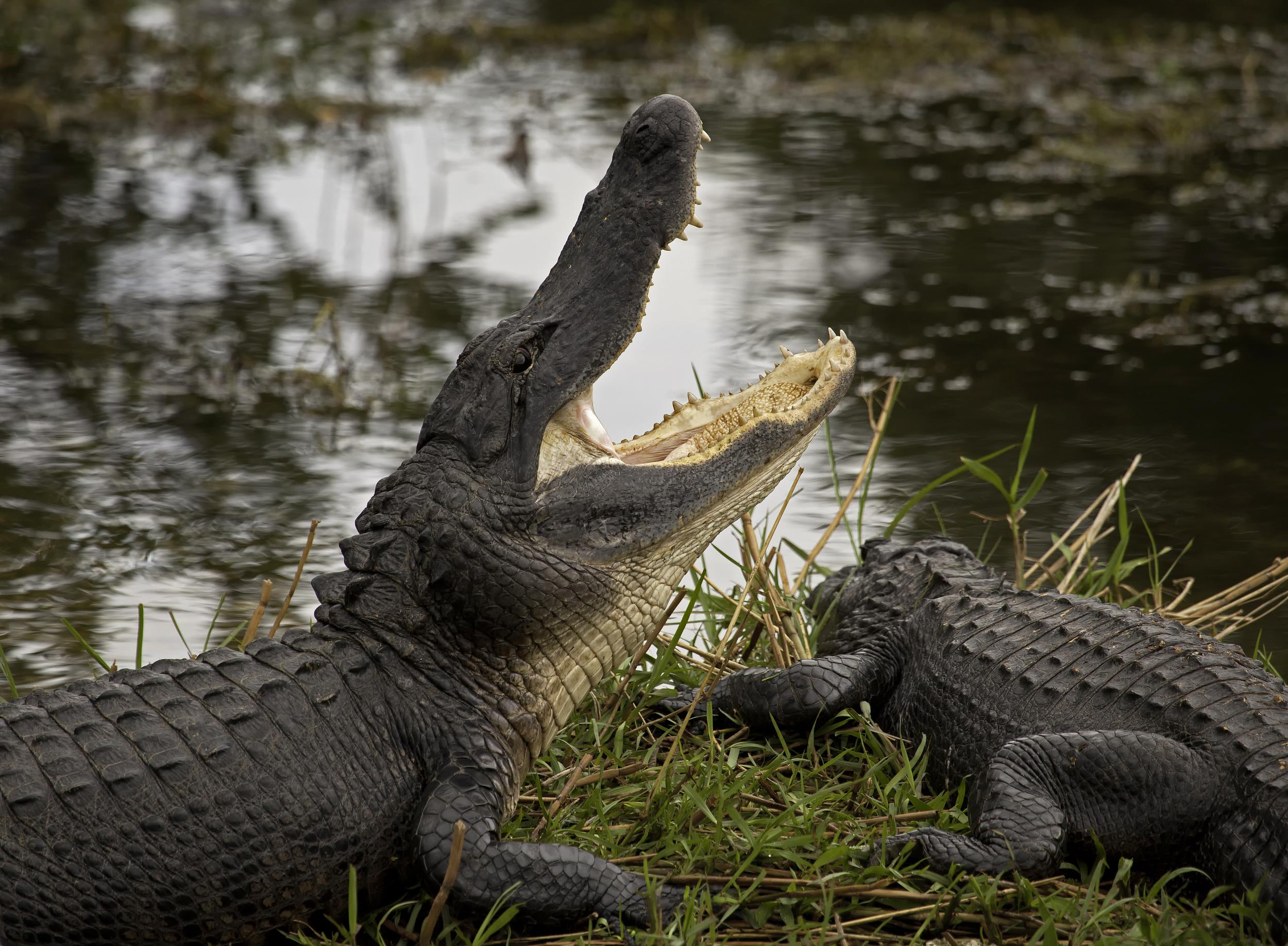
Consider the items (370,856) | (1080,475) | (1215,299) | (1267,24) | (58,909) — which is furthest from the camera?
(1267,24)

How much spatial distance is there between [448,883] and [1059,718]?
133cm

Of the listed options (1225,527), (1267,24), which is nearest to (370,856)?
(1225,527)

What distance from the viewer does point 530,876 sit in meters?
2.53

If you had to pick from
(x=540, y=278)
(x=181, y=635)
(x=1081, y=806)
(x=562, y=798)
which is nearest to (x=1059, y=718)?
(x=1081, y=806)

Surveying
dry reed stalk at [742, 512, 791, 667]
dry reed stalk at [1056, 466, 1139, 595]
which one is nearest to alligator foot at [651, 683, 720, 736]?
dry reed stalk at [742, 512, 791, 667]

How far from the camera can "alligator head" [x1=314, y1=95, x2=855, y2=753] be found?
8.96 ft

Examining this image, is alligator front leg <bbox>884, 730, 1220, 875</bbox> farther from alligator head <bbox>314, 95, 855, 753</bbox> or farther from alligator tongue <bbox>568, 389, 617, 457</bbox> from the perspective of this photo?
alligator tongue <bbox>568, 389, 617, 457</bbox>

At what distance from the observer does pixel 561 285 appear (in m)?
2.95

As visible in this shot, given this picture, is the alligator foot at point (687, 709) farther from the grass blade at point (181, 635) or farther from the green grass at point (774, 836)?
the grass blade at point (181, 635)

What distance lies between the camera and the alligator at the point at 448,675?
8.01 ft

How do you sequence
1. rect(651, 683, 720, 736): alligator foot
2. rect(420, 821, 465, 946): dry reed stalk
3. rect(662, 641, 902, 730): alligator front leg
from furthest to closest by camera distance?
rect(651, 683, 720, 736): alligator foot, rect(662, 641, 902, 730): alligator front leg, rect(420, 821, 465, 946): dry reed stalk

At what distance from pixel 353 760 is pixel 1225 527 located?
3.46m

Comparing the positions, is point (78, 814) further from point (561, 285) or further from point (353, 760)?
point (561, 285)

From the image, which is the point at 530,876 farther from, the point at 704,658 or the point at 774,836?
the point at 704,658
